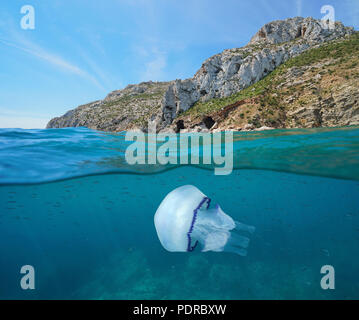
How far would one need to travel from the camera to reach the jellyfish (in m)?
4.20

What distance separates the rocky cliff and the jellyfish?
988 inches

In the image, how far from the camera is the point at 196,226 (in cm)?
468

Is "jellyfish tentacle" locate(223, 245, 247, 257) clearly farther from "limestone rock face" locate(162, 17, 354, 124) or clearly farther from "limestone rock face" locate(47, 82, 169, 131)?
"limestone rock face" locate(47, 82, 169, 131)

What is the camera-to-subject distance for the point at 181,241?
4199mm

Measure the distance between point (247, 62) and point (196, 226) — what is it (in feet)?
141

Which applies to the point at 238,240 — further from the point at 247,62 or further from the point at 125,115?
the point at 125,115

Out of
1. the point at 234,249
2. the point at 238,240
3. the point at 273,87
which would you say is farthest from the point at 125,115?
the point at 234,249

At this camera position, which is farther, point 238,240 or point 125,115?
point 125,115

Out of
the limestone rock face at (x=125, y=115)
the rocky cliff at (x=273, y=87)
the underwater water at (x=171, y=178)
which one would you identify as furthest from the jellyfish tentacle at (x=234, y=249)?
the limestone rock face at (x=125, y=115)

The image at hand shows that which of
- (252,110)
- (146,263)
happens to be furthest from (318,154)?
(252,110)

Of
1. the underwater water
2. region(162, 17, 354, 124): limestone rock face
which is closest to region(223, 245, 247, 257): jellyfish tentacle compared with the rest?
the underwater water

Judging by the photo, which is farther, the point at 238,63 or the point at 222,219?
the point at 238,63
